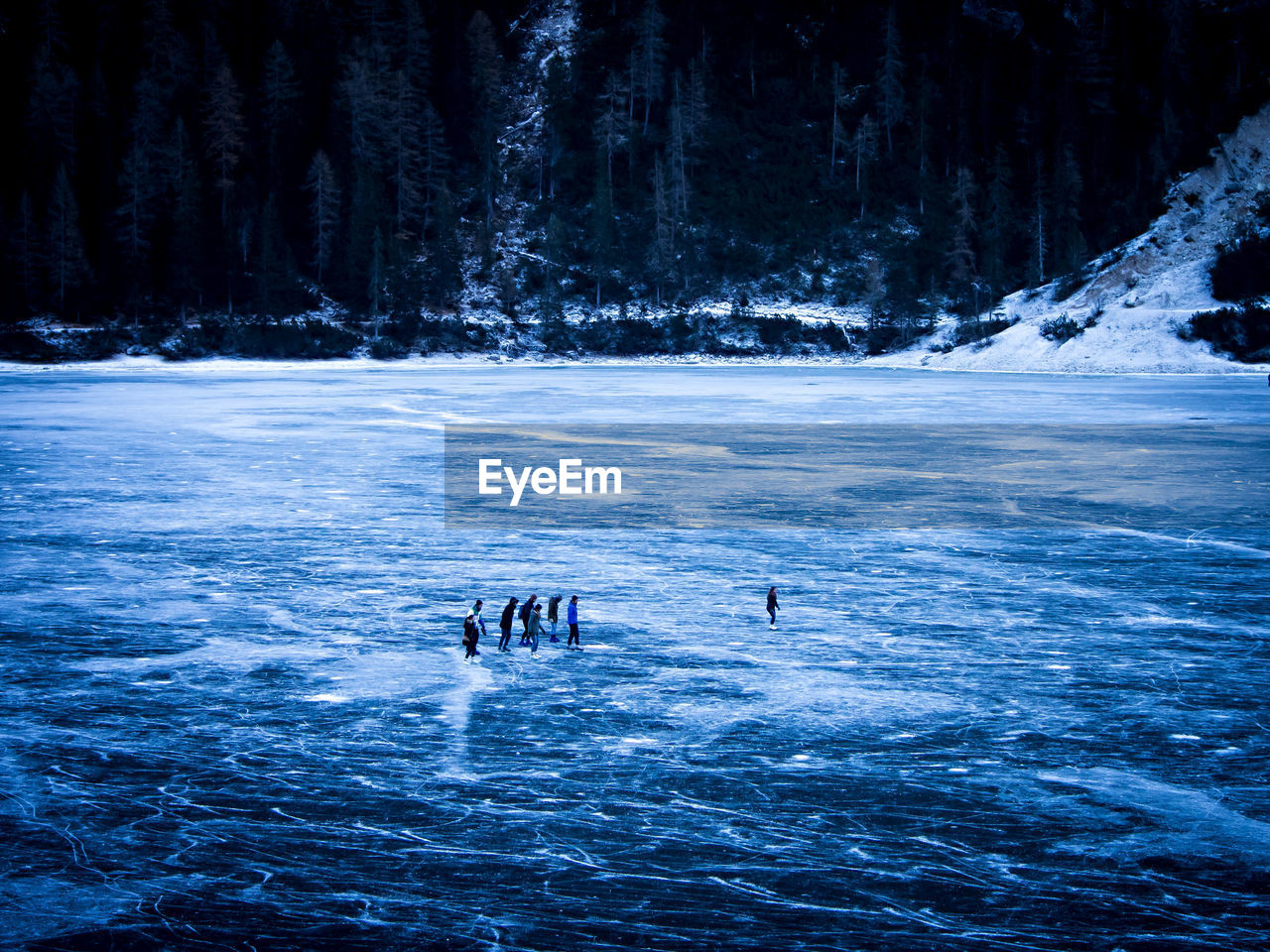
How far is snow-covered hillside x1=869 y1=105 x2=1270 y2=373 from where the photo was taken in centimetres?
6319

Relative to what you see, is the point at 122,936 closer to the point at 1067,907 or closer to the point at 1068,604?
the point at 1067,907

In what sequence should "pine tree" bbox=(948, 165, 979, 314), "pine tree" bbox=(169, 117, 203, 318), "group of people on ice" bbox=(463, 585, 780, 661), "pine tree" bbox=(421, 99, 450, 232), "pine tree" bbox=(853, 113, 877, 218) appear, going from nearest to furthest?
"group of people on ice" bbox=(463, 585, 780, 661)
"pine tree" bbox=(169, 117, 203, 318)
"pine tree" bbox=(948, 165, 979, 314)
"pine tree" bbox=(421, 99, 450, 232)
"pine tree" bbox=(853, 113, 877, 218)

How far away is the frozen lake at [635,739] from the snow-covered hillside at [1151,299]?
48.8 m

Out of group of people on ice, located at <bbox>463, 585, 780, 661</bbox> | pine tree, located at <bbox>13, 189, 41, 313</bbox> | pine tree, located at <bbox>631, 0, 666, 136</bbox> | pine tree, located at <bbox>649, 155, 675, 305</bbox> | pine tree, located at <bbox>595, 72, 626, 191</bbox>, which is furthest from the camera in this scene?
pine tree, located at <bbox>631, 0, 666, 136</bbox>

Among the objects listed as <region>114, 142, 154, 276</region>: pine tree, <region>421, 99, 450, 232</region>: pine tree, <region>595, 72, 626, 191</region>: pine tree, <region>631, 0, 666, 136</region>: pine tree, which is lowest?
<region>114, 142, 154, 276</region>: pine tree

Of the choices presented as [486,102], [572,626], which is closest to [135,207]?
[486,102]

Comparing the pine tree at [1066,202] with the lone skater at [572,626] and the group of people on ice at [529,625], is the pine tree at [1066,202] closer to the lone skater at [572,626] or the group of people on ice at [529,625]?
the group of people on ice at [529,625]

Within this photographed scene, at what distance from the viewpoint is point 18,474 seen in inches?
942

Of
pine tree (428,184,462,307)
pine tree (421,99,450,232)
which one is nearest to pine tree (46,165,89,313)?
pine tree (428,184,462,307)

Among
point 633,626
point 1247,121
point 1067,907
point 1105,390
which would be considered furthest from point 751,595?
point 1247,121

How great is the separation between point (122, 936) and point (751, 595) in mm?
9143

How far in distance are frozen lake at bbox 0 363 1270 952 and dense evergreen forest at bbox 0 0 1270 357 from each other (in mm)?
68866

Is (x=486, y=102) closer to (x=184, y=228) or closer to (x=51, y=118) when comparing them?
(x=184, y=228)

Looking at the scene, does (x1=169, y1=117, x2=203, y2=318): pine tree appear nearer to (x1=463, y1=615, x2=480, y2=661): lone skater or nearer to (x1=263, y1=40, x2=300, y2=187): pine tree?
(x1=263, y1=40, x2=300, y2=187): pine tree
